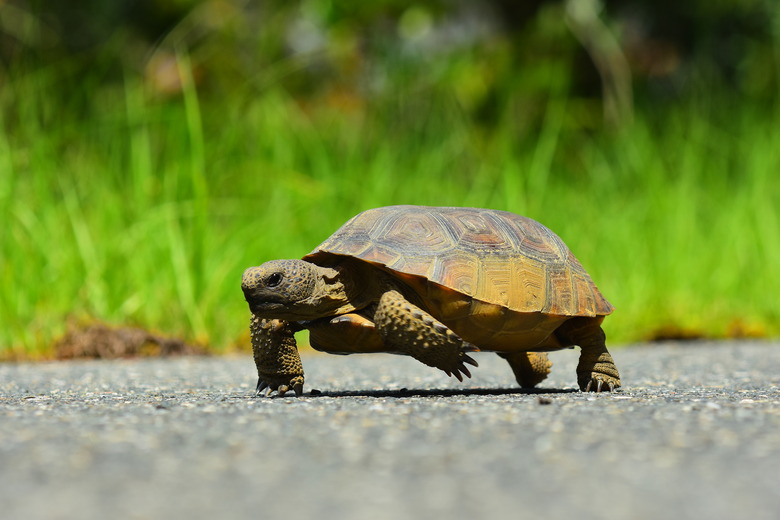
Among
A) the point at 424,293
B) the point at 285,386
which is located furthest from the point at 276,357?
the point at 424,293

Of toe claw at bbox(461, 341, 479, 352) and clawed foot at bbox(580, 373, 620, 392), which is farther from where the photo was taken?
clawed foot at bbox(580, 373, 620, 392)

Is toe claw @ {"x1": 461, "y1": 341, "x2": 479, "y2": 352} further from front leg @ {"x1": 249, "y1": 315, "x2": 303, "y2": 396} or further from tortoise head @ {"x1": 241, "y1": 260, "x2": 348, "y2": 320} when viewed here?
front leg @ {"x1": 249, "y1": 315, "x2": 303, "y2": 396}

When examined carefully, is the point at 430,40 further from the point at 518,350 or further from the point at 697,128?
the point at 518,350

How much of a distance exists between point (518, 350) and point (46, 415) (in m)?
1.62

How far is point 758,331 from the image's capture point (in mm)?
6879

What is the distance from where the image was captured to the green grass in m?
5.66

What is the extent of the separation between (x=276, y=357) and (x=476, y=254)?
76 centimetres

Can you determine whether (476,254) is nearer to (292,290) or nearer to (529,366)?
(292,290)

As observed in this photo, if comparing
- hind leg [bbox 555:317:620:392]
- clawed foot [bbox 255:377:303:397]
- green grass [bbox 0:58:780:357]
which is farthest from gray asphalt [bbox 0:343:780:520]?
green grass [bbox 0:58:780:357]

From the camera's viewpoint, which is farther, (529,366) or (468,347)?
(529,366)

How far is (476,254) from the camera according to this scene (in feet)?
10.8

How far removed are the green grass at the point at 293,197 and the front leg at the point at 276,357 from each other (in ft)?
7.40

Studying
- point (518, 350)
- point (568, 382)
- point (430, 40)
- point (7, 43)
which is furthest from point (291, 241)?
point (430, 40)

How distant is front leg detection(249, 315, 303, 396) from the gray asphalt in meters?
0.12
